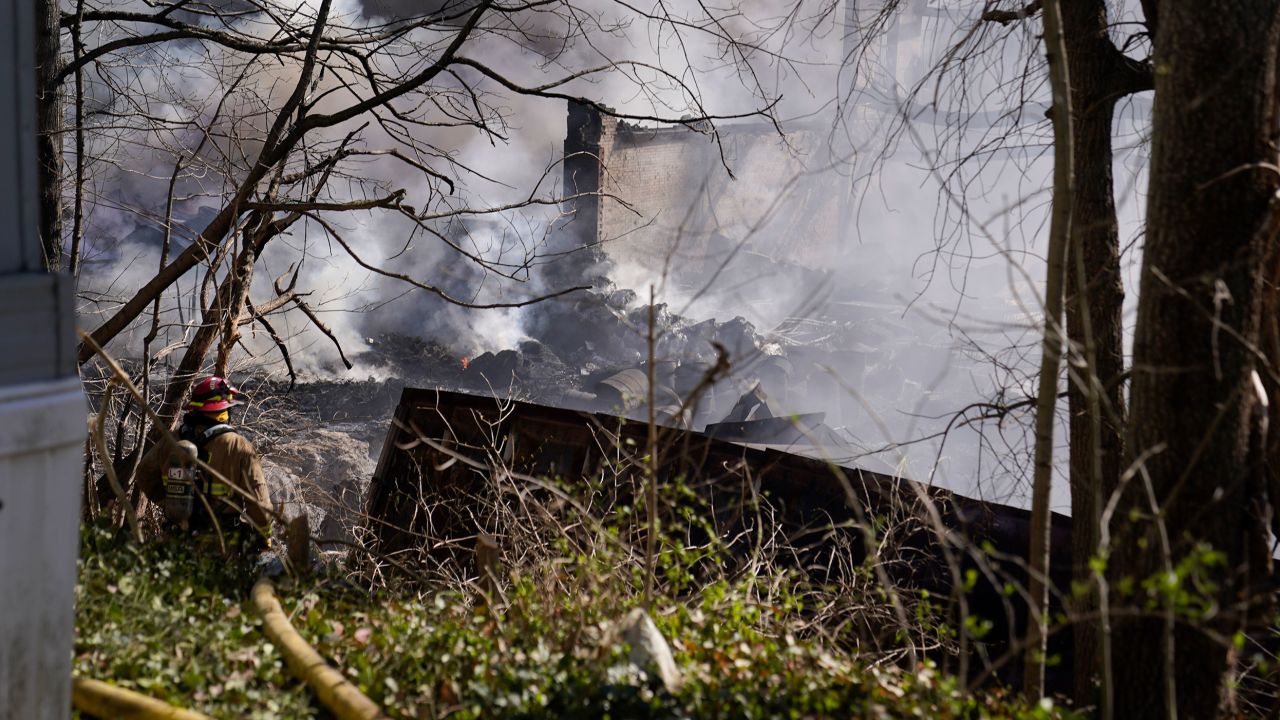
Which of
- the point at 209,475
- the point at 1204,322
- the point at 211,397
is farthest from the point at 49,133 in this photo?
the point at 1204,322

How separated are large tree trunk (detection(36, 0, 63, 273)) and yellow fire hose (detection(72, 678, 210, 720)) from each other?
3971 millimetres

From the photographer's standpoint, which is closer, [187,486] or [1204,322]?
[1204,322]

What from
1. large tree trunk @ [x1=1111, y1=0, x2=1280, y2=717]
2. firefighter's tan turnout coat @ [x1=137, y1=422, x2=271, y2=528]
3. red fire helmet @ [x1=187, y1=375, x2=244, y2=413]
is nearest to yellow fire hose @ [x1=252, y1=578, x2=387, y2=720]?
Result: firefighter's tan turnout coat @ [x1=137, y1=422, x2=271, y2=528]

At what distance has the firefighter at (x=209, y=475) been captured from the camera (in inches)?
228

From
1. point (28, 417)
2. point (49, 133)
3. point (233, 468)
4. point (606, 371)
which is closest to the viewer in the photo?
point (28, 417)

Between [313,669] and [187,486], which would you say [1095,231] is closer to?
[313,669]

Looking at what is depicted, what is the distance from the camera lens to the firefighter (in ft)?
19.0

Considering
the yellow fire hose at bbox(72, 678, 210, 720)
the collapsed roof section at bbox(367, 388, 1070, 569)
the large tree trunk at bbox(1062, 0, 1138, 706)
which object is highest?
the large tree trunk at bbox(1062, 0, 1138, 706)

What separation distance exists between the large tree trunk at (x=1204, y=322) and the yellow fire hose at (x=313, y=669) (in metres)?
2.70

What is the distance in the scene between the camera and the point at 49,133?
6.48 metres

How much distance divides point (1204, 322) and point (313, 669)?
136 inches

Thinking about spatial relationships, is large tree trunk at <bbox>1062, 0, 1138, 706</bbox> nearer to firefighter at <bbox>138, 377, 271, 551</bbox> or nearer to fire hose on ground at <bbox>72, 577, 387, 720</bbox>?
fire hose on ground at <bbox>72, 577, 387, 720</bbox>

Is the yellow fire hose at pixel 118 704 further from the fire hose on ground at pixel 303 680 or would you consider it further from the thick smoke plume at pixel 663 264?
the thick smoke plume at pixel 663 264

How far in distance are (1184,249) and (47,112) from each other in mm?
6752
